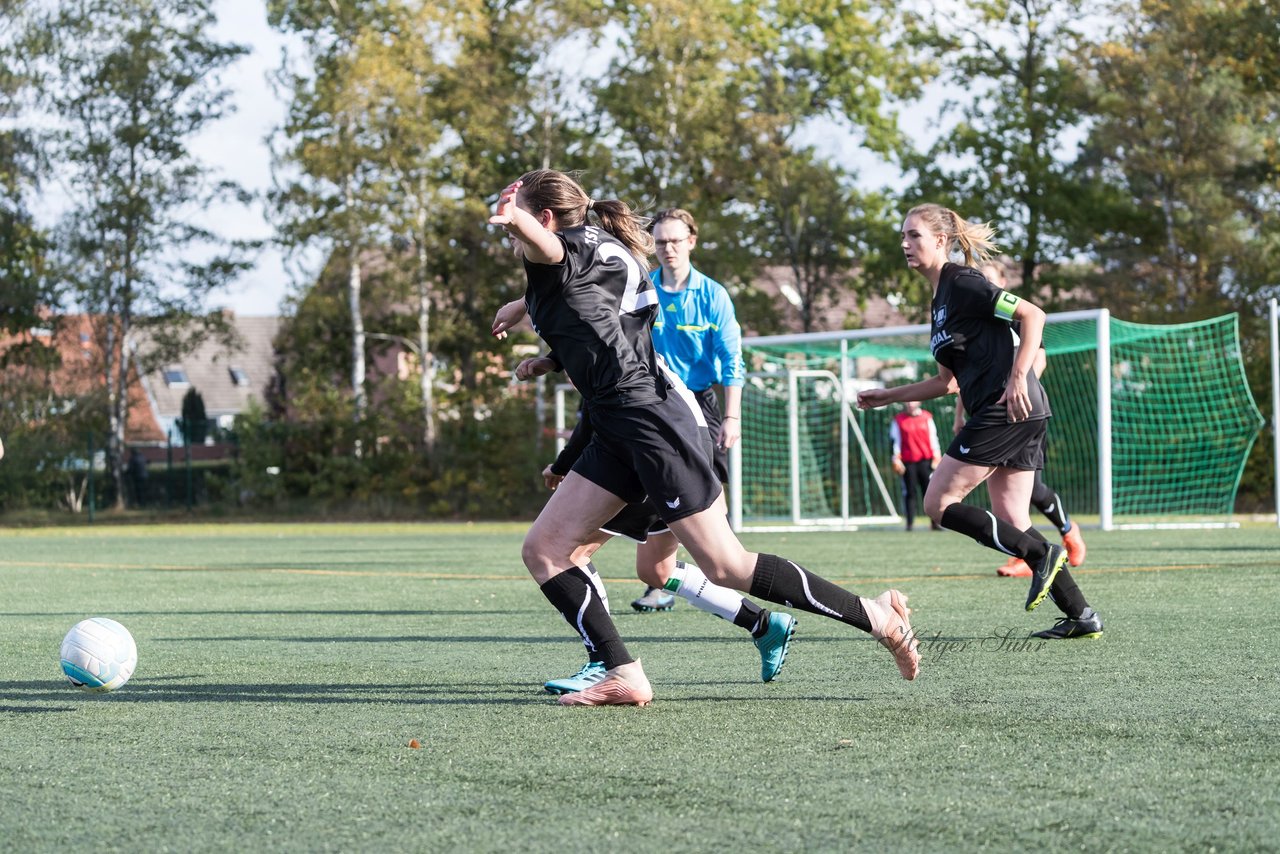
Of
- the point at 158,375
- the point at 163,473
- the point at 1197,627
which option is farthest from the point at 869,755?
the point at 158,375

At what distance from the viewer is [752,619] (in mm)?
5012

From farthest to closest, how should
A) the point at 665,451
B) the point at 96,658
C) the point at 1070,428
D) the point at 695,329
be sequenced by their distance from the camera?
the point at 1070,428 → the point at 695,329 → the point at 96,658 → the point at 665,451

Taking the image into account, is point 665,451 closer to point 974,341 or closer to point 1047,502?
point 974,341

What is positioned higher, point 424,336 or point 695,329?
point 424,336

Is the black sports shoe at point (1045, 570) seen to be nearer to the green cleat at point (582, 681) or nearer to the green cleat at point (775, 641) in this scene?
the green cleat at point (775, 641)

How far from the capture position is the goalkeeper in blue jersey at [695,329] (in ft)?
23.6

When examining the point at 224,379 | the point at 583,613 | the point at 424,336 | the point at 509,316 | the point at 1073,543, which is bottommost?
the point at 1073,543

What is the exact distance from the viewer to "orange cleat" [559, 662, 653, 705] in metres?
4.69

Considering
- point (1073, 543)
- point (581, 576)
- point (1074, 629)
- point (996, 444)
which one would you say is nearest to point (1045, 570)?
point (1074, 629)

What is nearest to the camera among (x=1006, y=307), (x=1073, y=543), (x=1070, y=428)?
(x=1006, y=307)

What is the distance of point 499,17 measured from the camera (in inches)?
1236

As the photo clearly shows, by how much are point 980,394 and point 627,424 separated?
2240 millimetres

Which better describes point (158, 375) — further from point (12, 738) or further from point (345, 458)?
point (12, 738)

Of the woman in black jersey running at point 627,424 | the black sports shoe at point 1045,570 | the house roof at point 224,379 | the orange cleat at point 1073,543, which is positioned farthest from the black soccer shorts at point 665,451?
the house roof at point 224,379
